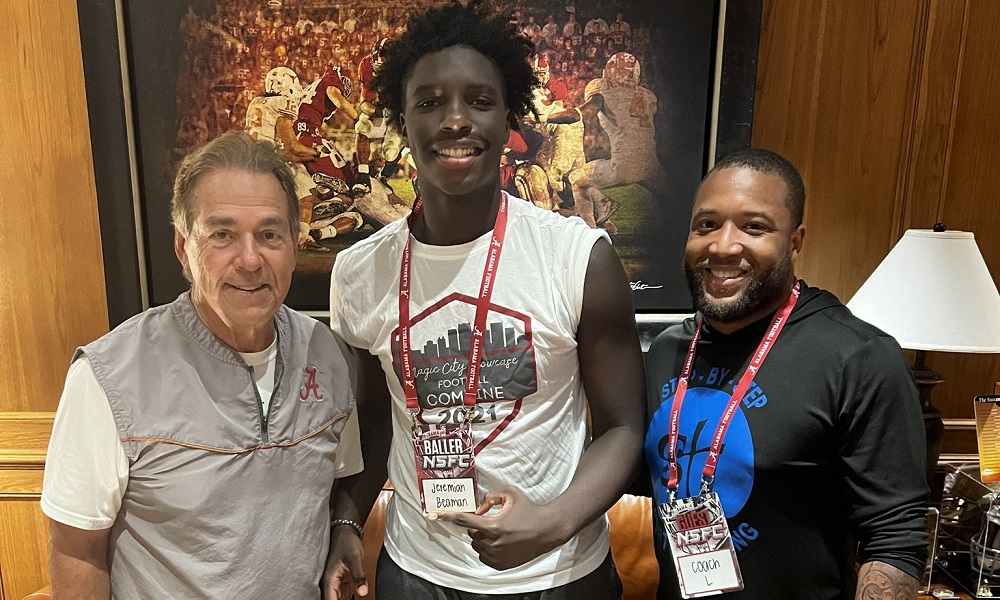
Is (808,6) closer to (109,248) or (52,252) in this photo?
(109,248)

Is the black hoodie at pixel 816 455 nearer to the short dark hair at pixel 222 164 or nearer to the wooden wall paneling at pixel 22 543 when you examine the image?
the short dark hair at pixel 222 164

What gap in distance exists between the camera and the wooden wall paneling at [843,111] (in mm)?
2229

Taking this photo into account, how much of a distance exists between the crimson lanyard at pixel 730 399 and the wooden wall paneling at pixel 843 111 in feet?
3.65

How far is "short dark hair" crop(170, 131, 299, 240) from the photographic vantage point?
1.17m

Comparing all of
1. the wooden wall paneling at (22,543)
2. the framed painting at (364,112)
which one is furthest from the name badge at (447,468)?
the wooden wall paneling at (22,543)

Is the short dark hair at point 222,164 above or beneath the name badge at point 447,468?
above

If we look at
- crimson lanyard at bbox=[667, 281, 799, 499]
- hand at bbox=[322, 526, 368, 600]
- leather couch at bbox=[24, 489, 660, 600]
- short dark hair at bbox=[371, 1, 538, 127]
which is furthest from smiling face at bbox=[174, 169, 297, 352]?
leather couch at bbox=[24, 489, 660, 600]

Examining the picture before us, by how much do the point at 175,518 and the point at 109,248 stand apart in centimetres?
163

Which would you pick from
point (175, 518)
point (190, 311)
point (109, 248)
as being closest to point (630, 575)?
point (175, 518)

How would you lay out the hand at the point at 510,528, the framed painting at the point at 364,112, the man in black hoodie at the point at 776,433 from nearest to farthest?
1. the hand at the point at 510,528
2. the man in black hoodie at the point at 776,433
3. the framed painting at the point at 364,112

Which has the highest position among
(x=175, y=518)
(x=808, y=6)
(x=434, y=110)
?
(x=808, y=6)

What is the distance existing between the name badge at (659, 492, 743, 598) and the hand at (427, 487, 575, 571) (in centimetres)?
32

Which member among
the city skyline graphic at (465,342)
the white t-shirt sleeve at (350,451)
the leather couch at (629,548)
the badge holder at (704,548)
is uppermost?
the city skyline graphic at (465,342)

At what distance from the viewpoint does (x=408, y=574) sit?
4.25 feet
